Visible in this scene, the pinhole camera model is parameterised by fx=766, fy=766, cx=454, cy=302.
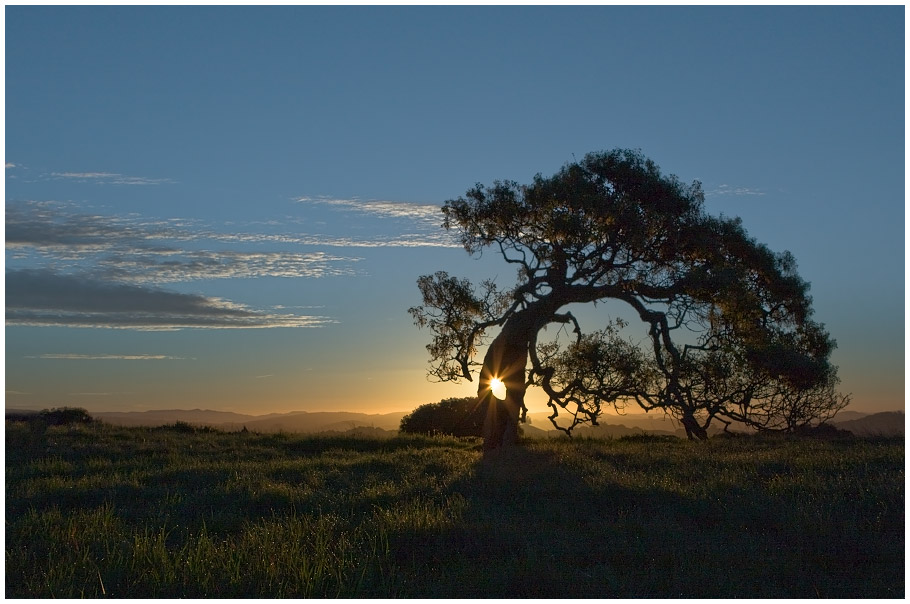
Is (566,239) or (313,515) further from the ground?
(566,239)

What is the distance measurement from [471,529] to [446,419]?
27836 millimetres

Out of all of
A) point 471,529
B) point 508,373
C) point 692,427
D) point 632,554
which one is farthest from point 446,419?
point 632,554

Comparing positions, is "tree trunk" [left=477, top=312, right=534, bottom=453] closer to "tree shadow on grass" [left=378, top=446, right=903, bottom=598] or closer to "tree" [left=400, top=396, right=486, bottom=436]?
"tree shadow on grass" [left=378, top=446, right=903, bottom=598]

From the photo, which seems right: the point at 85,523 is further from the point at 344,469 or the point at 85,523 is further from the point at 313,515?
the point at 344,469

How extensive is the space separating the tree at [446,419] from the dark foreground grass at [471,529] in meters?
19.3

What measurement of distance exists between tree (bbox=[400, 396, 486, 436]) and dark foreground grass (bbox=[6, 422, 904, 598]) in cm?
1933

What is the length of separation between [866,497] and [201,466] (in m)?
12.4

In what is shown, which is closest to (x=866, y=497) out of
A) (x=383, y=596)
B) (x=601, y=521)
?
(x=601, y=521)

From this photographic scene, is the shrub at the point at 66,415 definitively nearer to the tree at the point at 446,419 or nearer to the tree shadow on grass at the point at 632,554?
the tree at the point at 446,419

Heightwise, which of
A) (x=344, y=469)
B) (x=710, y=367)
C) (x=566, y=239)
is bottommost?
(x=344, y=469)

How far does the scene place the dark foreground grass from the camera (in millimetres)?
6770

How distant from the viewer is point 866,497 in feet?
32.7

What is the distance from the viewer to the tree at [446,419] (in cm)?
3544

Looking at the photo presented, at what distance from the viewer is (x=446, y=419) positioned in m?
36.1
